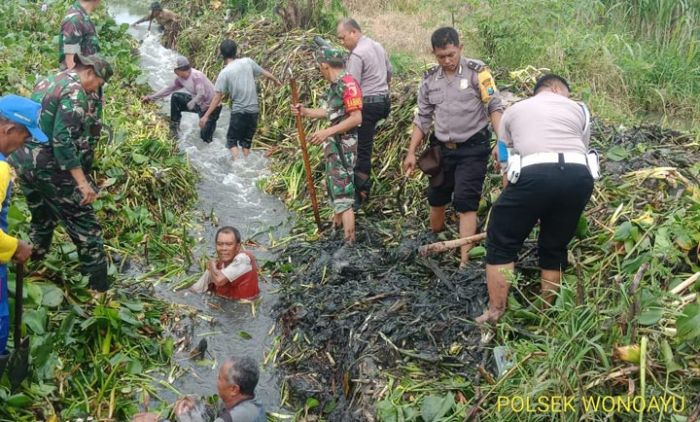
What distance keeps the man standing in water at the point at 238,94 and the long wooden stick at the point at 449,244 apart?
4.14 metres

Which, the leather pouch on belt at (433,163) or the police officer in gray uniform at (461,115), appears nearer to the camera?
the police officer in gray uniform at (461,115)

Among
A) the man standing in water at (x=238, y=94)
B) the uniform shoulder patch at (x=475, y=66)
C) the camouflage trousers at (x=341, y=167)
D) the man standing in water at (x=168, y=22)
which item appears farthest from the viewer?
the man standing in water at (x=168, y=22)

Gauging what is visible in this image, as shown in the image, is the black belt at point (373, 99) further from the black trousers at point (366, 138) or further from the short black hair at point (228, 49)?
the short black hair at point (228, 49)

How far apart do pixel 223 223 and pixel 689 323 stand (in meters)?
5.44

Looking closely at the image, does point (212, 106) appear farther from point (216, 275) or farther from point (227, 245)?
point (216, 275)

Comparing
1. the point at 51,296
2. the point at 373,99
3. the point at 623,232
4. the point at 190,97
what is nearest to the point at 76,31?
the point at 190,97

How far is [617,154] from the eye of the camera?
6.36m

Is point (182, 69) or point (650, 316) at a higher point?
point (650, 316)

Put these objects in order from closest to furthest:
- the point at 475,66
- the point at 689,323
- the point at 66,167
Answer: the point at 689,323
the point at 66,167
the point at 475,66

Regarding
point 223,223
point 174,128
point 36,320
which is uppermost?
point 36,320

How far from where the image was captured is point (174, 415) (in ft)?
14.5

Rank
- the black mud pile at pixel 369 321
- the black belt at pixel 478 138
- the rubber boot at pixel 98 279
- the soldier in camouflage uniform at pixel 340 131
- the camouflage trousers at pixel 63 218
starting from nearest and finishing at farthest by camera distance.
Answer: the black mud pile at pixel 369 321, the camouflage trousers at pixel 63 218, the rubber boot at pixel 98 279, the black belt at pixel 478 138, the soldier in camouflage uniform at pixel 340 131

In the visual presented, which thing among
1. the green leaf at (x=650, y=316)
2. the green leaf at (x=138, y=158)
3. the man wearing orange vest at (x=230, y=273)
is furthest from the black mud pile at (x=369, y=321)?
the green leaf at (x=138, y=158)

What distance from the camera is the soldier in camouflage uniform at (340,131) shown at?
6.50m
